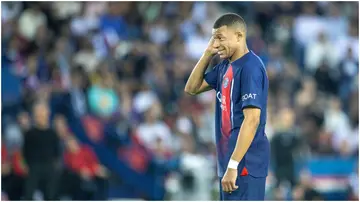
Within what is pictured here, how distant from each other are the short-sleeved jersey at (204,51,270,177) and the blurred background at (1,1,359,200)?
248 inches

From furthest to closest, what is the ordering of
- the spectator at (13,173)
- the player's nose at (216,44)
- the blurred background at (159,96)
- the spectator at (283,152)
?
the spectator at (283,152), the blurred background at (159,96), the spectator at (13,173), the player's nose at (216,44)

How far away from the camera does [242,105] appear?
20.6 ft

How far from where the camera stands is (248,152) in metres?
6.37

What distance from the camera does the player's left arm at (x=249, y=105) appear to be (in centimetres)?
614

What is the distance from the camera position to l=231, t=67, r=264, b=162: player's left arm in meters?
6.14

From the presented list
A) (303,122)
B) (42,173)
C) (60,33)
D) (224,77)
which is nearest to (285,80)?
(303,122)

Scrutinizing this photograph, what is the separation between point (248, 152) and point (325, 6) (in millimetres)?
13110

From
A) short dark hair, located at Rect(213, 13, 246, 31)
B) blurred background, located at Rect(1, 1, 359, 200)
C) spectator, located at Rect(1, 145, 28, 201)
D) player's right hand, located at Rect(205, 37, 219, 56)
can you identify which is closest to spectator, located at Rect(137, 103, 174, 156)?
blurred background, located at Rect(1, 1, 359, 200)

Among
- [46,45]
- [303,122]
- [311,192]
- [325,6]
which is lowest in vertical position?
[311,192]

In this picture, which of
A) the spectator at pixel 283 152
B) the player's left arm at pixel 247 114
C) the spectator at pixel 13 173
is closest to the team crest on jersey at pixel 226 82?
the player's left arm at pixel 247 114

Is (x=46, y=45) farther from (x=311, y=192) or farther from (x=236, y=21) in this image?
(x=236, y=21)

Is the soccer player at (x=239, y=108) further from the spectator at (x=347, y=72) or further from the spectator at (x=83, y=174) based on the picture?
the spectator at (x=347, y=72)

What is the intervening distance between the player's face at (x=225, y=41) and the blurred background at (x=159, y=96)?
21.2 ft

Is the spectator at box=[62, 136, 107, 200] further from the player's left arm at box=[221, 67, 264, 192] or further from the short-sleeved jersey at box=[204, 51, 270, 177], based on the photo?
the player's left arm at box=[221, 67, 264, 192]
